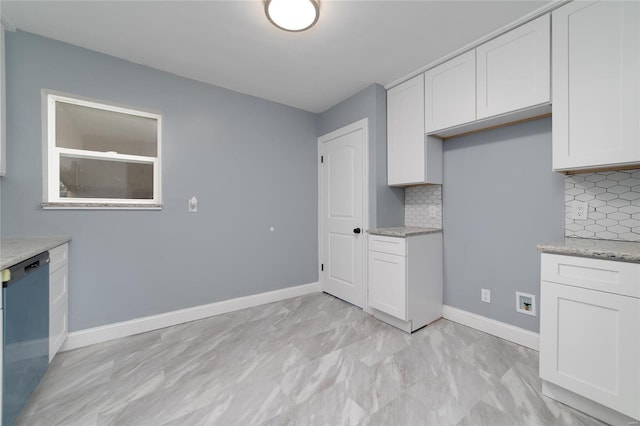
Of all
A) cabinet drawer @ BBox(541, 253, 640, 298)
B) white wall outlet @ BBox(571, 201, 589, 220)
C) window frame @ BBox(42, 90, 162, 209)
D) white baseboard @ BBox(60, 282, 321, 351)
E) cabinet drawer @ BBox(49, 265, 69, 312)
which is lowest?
white baseboard @ BBox(60, 282, 321, 351)

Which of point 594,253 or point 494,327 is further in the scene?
point 494,327

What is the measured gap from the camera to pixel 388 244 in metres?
2.40

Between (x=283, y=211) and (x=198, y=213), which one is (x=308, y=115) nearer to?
(x=283, y=211)

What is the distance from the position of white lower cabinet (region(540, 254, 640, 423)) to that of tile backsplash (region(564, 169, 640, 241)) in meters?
0.65

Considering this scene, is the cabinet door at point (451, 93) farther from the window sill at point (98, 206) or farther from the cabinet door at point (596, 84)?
the window sill at point (98, 206)

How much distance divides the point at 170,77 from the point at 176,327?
2.46 m

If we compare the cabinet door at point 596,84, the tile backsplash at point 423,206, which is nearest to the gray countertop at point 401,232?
the tile backsplash at point 423,206

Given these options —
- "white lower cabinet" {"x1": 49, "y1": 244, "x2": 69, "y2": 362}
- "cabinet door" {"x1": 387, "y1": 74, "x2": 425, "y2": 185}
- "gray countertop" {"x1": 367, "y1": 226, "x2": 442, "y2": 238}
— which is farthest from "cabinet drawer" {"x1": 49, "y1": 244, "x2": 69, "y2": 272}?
"cabinet door" {"x1": 387, "y1": 74, "x2": 425, "y2": 185}

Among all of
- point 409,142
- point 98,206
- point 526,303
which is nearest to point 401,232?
point 409,142

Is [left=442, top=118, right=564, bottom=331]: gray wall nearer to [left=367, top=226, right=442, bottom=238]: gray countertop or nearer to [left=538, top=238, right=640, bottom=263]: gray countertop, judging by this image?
[left=367, top=226, right=442, bottom=238]: gray countertop

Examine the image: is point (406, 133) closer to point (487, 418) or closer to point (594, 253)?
point (594, 253)

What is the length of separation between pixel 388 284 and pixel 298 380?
118 centimetres

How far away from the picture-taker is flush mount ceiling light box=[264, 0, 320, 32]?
5.18ft

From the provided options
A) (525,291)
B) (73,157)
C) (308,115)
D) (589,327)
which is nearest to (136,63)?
(73,157)
